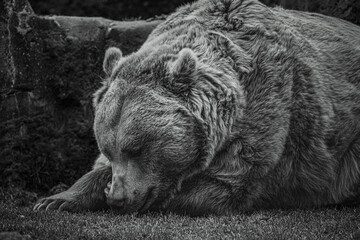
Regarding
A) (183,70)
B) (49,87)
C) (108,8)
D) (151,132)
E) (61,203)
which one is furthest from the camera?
(108,8)

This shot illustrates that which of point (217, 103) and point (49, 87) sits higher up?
point (217, 103)

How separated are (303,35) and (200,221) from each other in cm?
230

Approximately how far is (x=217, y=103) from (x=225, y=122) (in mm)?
191

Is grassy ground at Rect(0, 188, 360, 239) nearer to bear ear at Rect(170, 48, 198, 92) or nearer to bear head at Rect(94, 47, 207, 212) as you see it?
bear head at Rect(94, 47, 207, 212)

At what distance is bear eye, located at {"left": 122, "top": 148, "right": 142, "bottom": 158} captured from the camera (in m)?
5.43

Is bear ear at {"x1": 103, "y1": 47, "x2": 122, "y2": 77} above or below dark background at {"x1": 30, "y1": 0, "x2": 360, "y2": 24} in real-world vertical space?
above

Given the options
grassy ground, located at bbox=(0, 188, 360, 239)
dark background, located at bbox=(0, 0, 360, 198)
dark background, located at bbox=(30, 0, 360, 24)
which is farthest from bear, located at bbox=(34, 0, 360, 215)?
dark background, located at bbox=(30, 0, 360, 24)

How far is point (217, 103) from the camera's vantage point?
5672 mm

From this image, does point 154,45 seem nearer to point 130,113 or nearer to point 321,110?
point 130,113

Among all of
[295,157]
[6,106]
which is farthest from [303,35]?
[6,106]

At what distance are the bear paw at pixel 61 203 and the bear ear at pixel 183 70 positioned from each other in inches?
55.7

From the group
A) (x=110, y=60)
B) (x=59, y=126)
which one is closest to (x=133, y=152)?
(x=110, y=60)

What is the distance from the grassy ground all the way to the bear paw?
0.22 meters

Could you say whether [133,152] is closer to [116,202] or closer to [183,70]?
[116,202]
